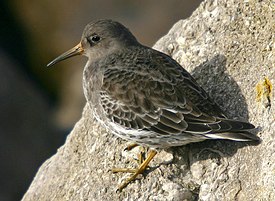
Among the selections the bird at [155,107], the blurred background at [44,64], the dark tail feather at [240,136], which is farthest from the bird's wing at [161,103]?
the blurred background at [44,64]

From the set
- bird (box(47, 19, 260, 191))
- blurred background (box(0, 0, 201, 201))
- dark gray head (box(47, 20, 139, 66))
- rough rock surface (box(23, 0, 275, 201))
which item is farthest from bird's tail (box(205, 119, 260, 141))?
blurred background (box(0, 0, 201, 201))

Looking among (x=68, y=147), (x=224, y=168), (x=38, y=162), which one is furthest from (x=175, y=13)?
(x=224, y=168)

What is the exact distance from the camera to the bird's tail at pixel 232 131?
9.45 m

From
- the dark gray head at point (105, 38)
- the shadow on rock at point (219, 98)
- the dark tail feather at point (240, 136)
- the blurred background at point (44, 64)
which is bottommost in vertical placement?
the dark tail feather at point (240, 136)

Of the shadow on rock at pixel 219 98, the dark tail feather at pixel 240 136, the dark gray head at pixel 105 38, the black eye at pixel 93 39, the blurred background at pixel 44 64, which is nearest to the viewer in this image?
the dark tail feather at pixel 240 136

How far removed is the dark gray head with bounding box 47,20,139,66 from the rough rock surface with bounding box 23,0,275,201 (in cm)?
62

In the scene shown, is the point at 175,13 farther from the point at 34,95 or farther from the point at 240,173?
the point at 240,173

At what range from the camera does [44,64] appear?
22359mm

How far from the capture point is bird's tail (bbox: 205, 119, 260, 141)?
9.45m

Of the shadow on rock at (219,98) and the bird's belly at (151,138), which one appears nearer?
the shadow on rock at (219,98)

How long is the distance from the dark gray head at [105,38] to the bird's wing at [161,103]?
3.86 ft

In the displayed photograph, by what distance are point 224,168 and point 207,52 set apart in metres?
2.00

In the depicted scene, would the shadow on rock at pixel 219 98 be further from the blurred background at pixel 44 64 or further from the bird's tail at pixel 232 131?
the blurred background at pixel 44 64

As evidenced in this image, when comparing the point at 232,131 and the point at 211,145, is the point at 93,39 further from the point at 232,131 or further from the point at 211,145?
the point at 232,131
